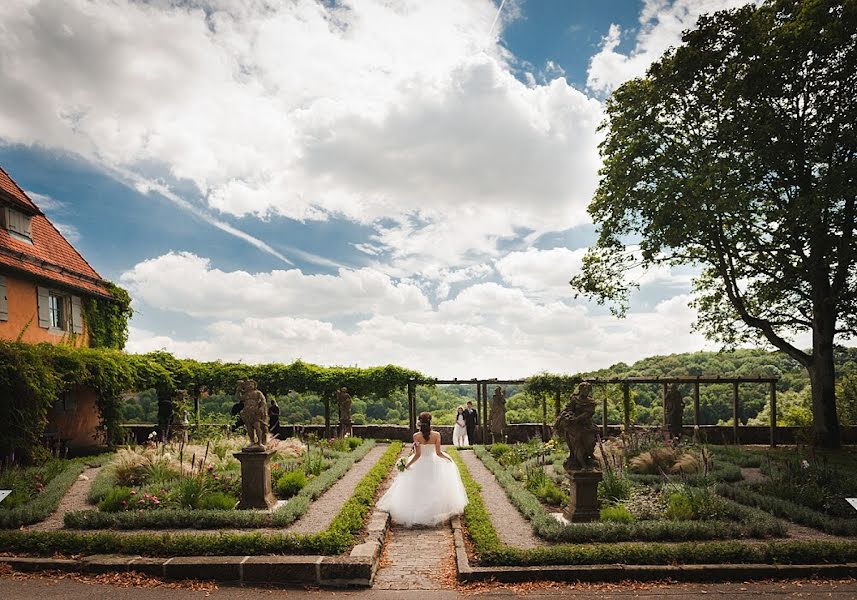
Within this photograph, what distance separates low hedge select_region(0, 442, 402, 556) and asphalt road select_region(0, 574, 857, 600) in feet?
2.14

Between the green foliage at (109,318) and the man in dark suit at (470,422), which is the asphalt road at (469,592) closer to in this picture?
the man in dark suit at (470,422)

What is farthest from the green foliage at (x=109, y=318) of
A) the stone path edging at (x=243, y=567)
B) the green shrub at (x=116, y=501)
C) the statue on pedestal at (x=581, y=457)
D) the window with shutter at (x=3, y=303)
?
the statue on pedestal at (x=581, y=457)

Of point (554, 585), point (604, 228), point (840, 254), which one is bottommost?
point (554, 585)

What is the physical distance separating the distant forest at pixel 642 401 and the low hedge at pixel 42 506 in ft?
33.4

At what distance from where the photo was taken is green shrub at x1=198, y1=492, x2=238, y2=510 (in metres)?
9.61

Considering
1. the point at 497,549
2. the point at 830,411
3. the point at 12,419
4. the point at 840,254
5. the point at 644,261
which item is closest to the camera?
the point at 497,549

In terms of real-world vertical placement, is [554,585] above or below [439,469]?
below

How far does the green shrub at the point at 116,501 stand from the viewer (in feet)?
31.6

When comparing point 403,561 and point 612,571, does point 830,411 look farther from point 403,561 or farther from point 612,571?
point 403,561

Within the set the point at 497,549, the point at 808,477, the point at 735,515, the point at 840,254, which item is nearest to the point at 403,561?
the point at 497,549

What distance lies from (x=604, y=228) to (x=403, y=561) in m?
16.5

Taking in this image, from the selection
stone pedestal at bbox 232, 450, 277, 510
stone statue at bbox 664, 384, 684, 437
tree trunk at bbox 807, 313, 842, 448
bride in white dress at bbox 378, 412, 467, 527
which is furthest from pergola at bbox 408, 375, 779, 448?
stone pedestal at bbox 232, 450, 277, 510

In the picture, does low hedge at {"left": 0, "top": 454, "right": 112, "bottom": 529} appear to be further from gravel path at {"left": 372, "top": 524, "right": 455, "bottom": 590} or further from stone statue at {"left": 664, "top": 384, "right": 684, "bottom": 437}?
stone statue at {"left": 664, "top": 384, "right": 684, "bottom": 437}

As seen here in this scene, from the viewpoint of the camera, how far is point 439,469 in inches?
391
